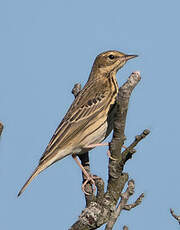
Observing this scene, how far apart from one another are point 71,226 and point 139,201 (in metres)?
1.27

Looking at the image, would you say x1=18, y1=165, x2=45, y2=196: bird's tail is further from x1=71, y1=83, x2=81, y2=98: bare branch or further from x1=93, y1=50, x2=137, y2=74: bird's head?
x1=93, y1=50, x2=137, y2=74: bird's head

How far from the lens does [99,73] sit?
12258 mm

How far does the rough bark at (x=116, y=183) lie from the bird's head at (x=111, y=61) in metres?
4.65

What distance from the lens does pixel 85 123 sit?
10.8 meters

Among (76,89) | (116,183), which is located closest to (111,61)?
(76,89)

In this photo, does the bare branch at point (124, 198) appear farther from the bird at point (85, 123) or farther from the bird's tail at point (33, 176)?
the bird's tail at point (33, 176)

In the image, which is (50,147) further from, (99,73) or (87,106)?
(99,73)

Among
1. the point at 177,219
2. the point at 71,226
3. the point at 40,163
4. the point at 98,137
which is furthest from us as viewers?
the point at 98,137

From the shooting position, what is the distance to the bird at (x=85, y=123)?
400 inches

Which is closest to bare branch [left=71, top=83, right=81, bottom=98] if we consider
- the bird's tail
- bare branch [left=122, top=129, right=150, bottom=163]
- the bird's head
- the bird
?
the bird

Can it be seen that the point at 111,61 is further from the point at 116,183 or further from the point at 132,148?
the point at 132,148

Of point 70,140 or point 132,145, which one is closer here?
point 132,145

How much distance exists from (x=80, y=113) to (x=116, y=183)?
3.46 meters

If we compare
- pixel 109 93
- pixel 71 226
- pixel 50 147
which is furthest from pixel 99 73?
pixel 71 226
